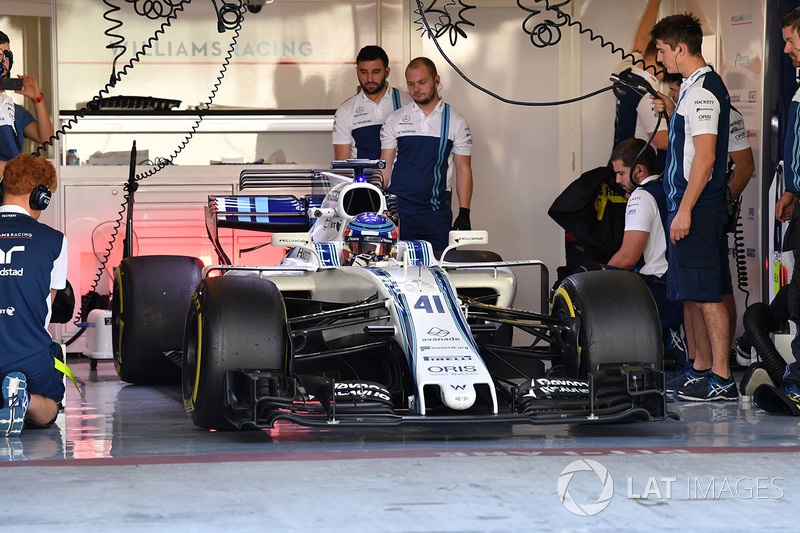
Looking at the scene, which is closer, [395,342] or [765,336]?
[395,342]

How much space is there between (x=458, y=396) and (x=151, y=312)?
2929mm

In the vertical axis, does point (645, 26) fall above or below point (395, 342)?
above

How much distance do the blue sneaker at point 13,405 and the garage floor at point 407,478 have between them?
0.21ft

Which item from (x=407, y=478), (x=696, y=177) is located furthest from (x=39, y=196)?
(x=696, y=177)

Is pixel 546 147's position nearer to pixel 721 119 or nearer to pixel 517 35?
pixel 517 35

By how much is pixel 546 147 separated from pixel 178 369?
3.89 metres

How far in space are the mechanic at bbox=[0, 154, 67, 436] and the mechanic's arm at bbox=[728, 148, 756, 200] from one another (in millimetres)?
3845

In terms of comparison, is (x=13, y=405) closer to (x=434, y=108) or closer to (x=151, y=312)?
(x=151, y=312)

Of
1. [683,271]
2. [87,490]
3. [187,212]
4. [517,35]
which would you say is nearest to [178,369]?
[187,212]

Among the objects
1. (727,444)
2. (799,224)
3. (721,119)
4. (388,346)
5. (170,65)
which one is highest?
(170,65)

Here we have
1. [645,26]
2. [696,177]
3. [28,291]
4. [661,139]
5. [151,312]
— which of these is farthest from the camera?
[645,26]

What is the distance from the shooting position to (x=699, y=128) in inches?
234

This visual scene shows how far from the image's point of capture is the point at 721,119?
19.8 feet

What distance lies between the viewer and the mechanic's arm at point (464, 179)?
27.7 feet
